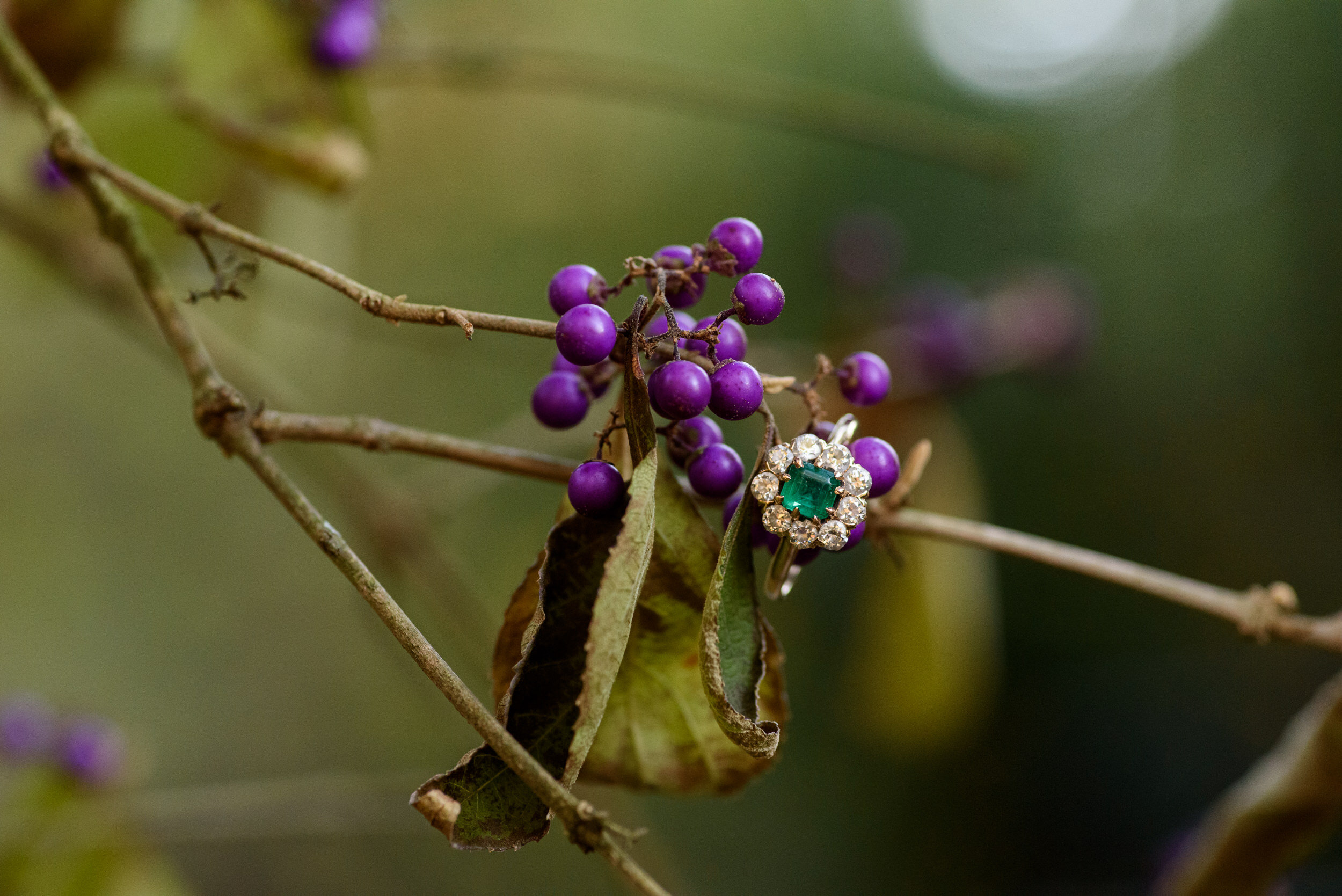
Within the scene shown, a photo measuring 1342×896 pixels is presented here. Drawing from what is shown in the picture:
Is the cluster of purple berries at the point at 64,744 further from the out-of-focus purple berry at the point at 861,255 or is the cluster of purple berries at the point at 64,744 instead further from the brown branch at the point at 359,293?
the out-of-focus purple berry at the point at 861,255

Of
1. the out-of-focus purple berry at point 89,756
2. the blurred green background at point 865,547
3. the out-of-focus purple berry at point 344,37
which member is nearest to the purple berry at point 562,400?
the out-of-focus purple berry at point 344,37

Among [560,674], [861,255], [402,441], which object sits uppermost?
[861,255]

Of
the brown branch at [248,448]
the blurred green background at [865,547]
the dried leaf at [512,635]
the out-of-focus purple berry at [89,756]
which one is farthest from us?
the blurred green background at [865,547]

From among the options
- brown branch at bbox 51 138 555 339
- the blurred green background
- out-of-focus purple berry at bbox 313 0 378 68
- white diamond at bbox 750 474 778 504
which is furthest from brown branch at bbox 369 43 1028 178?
the blurred green background

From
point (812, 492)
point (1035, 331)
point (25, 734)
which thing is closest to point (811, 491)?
point (812, 492)

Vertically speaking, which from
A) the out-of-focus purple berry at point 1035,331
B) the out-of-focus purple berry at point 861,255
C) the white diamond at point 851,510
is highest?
the out-of-focus purple berry at point 861,255

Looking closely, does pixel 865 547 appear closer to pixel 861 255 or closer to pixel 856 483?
pixel 861 255
